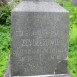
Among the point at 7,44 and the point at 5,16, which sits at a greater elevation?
the point at 7,44

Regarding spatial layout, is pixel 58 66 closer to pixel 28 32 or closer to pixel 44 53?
pixel 44 53

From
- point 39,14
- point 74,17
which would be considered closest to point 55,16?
point 39,14

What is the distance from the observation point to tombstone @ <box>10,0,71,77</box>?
189 inches

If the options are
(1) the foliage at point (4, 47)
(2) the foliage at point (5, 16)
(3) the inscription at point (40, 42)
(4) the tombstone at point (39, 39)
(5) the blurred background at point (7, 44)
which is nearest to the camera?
(4) the tombstone at point (39, 39)

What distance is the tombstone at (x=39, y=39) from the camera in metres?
4.80

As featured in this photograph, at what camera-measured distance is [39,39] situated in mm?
4922

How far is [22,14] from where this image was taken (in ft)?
15.6

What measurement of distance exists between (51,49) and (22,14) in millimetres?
859

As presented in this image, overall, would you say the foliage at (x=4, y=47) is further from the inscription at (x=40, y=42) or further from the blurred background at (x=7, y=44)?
the inscription at (x=40, y=42)

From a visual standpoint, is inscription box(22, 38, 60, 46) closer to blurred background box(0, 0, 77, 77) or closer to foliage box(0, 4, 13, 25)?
blurred background box(0, 0, 77, 77)

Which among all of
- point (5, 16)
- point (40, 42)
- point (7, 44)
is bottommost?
point (5, 16)

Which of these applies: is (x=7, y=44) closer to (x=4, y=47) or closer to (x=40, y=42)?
(x=4, y=47)

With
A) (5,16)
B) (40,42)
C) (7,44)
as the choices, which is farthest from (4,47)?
(5,16)

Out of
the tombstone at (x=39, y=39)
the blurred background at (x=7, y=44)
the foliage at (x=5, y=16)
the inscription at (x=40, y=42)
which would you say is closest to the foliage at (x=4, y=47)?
the blurred background at (x=7, y=44)
